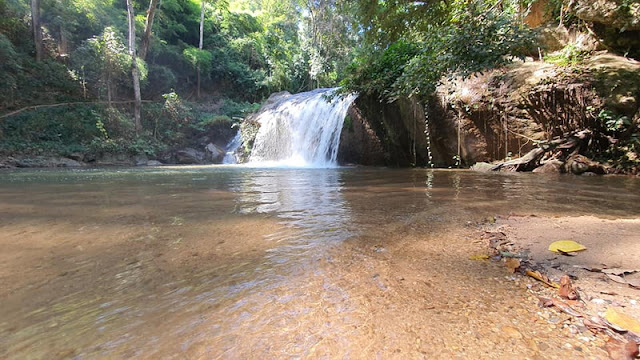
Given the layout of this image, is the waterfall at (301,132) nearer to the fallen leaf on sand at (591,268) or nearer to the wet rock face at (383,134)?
the wet rock face at (383,134)

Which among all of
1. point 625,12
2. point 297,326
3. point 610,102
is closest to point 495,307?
point 297,326

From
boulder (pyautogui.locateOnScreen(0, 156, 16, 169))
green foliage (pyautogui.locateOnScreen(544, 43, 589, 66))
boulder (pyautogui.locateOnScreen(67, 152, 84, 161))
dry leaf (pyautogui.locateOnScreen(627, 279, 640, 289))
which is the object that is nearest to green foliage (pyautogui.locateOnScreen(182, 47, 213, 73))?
boulder (pyautogui.locateOnScreen(67, 152, 84, 161))

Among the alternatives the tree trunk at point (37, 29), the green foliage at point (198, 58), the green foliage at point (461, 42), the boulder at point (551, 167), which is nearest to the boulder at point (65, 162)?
the tree trunk at point (37, 29)

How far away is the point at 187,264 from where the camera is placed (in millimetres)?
1450

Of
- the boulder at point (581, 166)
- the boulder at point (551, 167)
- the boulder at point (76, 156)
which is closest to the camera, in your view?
the boulder at point (581, 166)

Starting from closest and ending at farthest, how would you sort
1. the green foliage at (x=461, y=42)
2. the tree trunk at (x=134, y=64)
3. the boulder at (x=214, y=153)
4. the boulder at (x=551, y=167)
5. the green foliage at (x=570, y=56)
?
the green foliage at (x=461, y=42)
the boulder at (x=551, y=167)
the green foliage at (x=570, y=56)
the tree trunk at (x=134, y=64)
the boulder at (x=214, y=153)

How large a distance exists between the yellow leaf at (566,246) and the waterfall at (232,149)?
44.1 feet

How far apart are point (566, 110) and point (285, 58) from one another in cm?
1945

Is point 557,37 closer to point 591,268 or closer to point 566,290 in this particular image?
point 591,268

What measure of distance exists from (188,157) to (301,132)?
19.5 feet

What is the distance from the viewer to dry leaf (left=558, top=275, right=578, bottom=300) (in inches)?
42.2

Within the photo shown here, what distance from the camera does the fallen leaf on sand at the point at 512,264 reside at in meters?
1.34

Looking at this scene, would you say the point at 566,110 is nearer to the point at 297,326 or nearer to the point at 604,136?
the point at 604,136

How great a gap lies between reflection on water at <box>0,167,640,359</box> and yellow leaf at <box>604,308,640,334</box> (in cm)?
69
